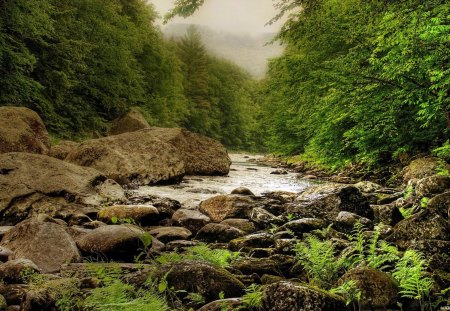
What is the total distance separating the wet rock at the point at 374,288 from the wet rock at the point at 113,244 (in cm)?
274

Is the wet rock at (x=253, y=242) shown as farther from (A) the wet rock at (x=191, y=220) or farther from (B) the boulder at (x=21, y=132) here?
(B) the boulder at (x=21, y=132)

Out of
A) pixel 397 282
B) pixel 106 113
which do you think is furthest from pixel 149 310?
A: pixel 106 113

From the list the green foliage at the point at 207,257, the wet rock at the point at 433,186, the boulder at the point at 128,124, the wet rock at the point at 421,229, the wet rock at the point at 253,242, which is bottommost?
the wet rock at the point at 253,242

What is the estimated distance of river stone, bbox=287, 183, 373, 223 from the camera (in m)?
6.10

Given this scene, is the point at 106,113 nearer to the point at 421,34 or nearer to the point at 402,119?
the point at 402,119

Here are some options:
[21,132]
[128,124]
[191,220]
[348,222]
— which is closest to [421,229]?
[348,222]

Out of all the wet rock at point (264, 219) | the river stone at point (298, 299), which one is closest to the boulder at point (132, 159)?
the wet rock at point (264, 219)

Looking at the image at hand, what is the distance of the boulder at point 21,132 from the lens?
11.2 metres

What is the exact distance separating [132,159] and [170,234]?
6655mm

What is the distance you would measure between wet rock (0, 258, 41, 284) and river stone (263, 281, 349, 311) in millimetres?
2536

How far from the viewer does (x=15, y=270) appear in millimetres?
3635

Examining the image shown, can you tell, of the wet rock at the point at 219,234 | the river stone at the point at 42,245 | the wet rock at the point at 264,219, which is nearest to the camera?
the river stone at the point at 42,245

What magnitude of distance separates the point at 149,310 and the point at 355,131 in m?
9.75

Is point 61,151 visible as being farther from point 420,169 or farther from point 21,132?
point 420,169
